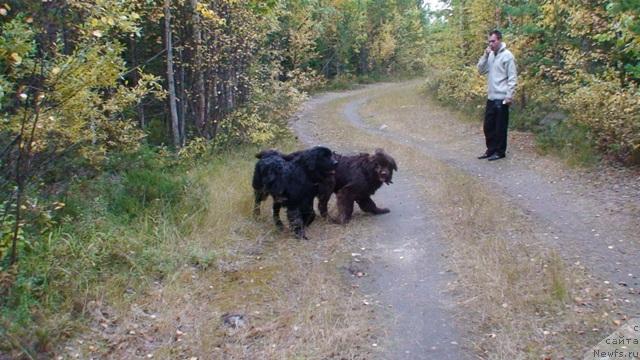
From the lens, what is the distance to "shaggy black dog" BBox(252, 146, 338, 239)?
6.50 meters

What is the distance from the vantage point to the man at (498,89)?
9758 mm

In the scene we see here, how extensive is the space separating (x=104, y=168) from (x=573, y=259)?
600cm

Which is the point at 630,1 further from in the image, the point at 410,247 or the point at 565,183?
the point at 410,247

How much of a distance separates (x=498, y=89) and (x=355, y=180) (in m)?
4.31

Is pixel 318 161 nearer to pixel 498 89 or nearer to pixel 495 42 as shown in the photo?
pixel 498 89

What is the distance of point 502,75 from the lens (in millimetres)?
9820

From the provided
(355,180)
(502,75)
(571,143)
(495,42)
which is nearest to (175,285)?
(355,180)

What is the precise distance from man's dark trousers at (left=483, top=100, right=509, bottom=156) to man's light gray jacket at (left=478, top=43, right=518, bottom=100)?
170 millimetres

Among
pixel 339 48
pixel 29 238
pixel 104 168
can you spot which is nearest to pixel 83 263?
pixel 29 238

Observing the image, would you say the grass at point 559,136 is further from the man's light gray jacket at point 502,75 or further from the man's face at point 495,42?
the man's face at point 495,42

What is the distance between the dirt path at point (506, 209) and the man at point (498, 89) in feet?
1.51

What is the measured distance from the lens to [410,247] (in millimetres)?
6285

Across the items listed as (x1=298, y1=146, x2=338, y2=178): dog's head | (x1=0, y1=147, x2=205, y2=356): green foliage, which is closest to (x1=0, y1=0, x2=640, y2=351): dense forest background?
(x1=0, y1=147, x2=205, y2=356): green foliage

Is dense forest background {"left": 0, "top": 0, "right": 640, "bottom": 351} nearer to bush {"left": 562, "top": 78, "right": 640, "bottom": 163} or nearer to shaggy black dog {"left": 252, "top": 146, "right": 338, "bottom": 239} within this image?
bush {"left": 562, "top": 78, "right": 640, "bottom": 163}
